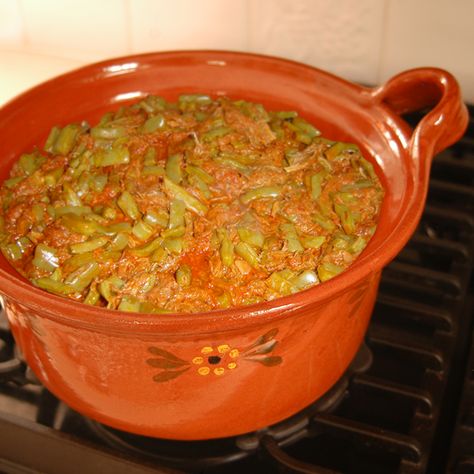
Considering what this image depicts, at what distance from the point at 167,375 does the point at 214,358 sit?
57 millimetres

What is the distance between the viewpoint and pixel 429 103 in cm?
102

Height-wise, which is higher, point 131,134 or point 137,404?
point 131,134

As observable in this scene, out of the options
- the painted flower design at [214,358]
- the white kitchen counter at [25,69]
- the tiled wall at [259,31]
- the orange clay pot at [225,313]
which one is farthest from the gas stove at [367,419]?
the white kitchen counter at [25,69]

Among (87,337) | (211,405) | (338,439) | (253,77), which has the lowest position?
(338,439)

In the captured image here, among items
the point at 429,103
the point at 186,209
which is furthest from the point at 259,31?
the point at 186,209

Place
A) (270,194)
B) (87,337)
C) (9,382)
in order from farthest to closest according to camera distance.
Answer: (9,382)
(270,194)
(87,337)

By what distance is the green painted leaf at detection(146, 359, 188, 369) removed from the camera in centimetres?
79

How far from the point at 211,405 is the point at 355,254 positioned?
237mm

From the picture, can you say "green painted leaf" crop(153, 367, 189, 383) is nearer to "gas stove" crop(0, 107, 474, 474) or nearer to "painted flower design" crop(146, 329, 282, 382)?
"painted flower design" crop(146, 329, 282, 382)

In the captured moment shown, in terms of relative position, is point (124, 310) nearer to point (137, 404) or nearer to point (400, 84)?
point (137, 404)

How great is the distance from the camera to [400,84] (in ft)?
3.23

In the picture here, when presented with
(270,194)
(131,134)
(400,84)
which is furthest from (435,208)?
(131,134)

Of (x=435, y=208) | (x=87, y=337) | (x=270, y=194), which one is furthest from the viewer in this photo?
(x=435, y=208)

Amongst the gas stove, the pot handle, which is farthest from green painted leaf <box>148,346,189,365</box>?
the pot handle
